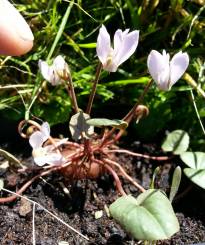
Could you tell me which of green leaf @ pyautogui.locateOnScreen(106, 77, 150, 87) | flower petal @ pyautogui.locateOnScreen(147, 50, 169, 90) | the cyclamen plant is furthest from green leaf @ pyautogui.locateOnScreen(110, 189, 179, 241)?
green leaf @ pyautogui.locateOnScreen(106, 77, 150, 87)

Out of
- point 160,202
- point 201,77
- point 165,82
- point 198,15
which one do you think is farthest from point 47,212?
point 198,15

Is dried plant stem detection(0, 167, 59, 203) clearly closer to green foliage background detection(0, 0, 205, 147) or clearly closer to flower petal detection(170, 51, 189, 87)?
green foliage background detection(0, 0, 205, 147)

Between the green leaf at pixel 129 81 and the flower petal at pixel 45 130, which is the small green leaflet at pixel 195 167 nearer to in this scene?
the green leaf at pixel 129 81

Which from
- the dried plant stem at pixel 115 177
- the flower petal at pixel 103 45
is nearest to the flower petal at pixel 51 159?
the dried plant stem at pixel 115 177

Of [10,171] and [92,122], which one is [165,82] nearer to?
[92,122]

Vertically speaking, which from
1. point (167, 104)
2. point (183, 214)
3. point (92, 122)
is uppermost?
point (92, 122)

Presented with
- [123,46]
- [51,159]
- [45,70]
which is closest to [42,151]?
[51,159]
